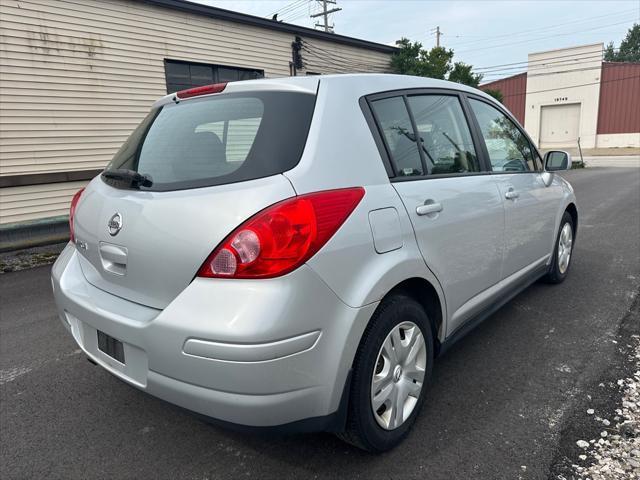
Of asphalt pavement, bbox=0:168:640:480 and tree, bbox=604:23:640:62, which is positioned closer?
asphalt pavement, bbox=0:168:640:480

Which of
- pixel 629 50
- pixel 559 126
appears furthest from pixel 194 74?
pixel 629 50

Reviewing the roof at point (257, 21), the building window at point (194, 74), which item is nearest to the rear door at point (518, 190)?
the building window at point (194, 74)

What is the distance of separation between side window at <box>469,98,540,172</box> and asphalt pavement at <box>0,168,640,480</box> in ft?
4.09

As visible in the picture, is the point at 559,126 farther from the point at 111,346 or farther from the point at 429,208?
the point at 111,346

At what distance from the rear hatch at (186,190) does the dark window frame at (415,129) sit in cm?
33

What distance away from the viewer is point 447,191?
2.55m

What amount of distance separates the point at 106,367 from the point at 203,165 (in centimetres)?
103

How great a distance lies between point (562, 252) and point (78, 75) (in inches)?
327

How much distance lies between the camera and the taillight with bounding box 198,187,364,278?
5.71 ft

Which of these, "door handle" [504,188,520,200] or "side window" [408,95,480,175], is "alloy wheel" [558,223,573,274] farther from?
"side window" [408,95,480,175]

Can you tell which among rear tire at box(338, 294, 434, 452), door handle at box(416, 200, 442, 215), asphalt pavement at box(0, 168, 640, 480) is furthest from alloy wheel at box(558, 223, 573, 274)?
rear tire at box(338, 294, 434, 452)

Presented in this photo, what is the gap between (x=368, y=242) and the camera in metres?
1.98

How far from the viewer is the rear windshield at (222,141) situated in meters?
1.92

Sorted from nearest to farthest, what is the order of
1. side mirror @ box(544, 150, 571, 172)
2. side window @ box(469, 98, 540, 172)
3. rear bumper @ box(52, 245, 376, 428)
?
rear bumper @ box(52, 245, 376, 428) → side window @ box(469, 98, 540, 172) → side mirror @ box(544, 150, 571, 172)
